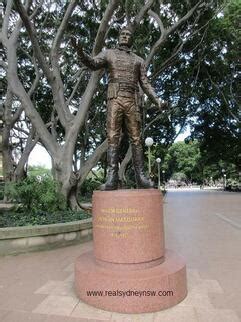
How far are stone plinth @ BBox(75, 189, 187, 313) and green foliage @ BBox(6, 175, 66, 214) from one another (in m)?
4.42

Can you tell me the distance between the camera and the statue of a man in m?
5.62

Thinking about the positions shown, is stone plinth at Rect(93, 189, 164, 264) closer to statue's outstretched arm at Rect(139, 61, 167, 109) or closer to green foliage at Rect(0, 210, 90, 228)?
statue's outstretched arm at Rect(139, 61, 167, 109)

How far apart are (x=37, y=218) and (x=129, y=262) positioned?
180 inches

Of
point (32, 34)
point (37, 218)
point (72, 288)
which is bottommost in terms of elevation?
point (72, 288)

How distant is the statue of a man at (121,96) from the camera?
562cm

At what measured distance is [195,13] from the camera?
51.0 ft

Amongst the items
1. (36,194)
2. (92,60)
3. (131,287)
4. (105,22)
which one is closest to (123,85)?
(92,60)

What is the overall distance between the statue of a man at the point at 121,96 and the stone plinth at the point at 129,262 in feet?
2.53

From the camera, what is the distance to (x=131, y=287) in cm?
435

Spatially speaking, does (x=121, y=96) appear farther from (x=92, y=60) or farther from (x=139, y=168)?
(x=139, y=168)

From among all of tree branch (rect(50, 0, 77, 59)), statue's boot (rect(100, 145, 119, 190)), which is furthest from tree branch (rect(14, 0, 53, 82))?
statue's boot (rect(100, 145, 119, 190))

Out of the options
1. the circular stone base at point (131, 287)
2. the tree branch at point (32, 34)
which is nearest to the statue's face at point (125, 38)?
the circular stone base at point (131, 287)

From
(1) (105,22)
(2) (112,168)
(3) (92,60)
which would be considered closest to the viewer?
(3) (92,60)

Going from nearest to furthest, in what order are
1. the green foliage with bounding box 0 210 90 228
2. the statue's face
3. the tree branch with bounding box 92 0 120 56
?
1. the statue's face
2. the green foliage with bounding box 0 210 90 228
3. the tree branch with bounding box 92 0 120 56
